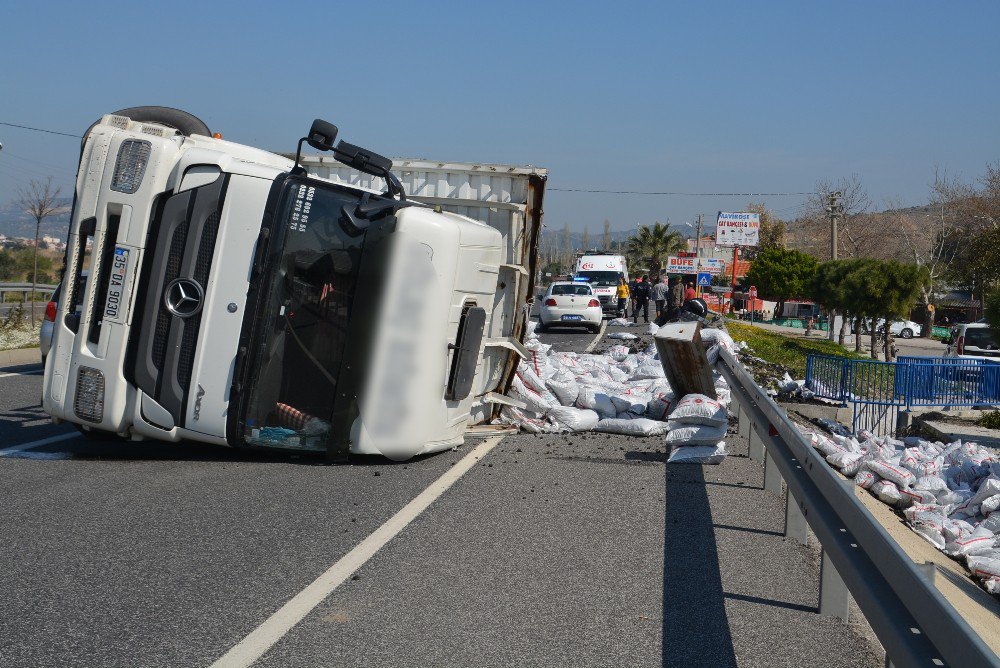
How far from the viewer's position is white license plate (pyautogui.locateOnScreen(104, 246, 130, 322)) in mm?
7504

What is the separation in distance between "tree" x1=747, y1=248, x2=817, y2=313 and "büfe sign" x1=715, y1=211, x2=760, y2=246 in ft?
78.3

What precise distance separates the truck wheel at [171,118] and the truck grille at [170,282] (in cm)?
163

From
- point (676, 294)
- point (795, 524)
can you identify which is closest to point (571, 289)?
point (676, 294)

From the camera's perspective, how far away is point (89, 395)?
24.8 ft

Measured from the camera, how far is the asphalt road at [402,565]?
168 inches

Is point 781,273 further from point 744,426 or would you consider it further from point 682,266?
point 744,426

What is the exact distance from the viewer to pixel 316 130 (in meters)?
7.90

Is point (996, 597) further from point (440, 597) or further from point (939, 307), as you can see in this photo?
point (939, 307)

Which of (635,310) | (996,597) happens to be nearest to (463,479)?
(996,597)

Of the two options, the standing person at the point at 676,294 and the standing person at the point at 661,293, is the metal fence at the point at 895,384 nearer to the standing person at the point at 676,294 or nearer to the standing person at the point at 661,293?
the standing person at the point at 676,294

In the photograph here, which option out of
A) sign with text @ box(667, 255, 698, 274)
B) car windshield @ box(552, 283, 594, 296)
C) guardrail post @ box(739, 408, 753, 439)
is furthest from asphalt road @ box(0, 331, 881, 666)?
sign with text @ box(667, 255, 698, 274)

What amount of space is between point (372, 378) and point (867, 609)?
15.4 ft

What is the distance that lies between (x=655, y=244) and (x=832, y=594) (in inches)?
4324

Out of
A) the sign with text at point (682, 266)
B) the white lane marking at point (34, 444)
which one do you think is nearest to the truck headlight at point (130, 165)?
the white lane marking at point (34, 444)
